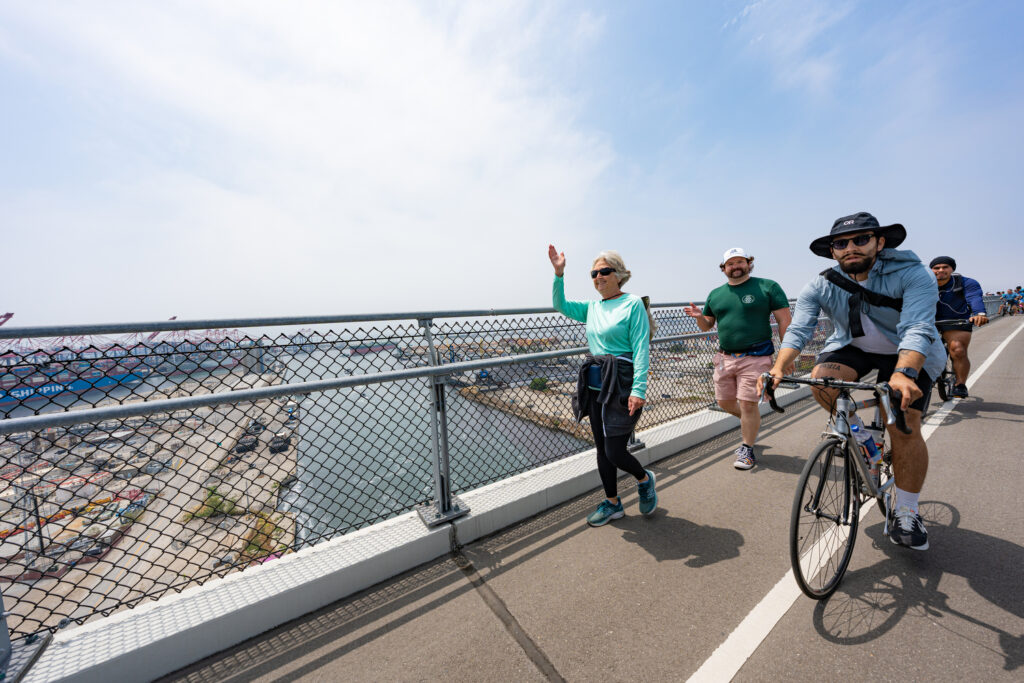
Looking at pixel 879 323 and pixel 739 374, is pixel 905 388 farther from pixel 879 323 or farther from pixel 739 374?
pixel 739 374

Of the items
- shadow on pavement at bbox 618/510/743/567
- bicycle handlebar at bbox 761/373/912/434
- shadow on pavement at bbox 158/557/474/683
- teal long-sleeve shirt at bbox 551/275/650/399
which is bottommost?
shadow on pavement at bbox 618/510/743/567

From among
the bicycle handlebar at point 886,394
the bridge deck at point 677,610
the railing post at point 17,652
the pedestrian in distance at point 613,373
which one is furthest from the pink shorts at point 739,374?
the railing post at point 17,652

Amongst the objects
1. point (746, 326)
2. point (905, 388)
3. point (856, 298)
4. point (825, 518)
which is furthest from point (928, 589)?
point (746, 326)

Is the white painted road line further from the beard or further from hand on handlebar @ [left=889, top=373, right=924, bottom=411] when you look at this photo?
the beard

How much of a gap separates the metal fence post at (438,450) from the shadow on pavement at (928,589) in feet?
7.40

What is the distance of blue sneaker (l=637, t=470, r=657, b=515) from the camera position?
10.9 ft

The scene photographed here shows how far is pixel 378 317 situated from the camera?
2.87m

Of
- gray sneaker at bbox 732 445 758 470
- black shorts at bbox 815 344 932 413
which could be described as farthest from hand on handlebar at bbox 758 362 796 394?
gray sneaker at bbox 732 445 758 470

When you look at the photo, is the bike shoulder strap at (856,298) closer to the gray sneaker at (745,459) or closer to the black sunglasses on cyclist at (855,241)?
the black sunglasses on cyclist at (855,241)

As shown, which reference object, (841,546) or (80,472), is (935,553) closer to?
(841,546)

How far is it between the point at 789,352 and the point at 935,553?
5.21 ft

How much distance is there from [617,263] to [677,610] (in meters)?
2.23

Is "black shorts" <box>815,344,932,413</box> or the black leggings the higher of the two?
"black shorts" <box>815,344,932,413</box>

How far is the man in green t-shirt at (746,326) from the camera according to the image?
417 cm
